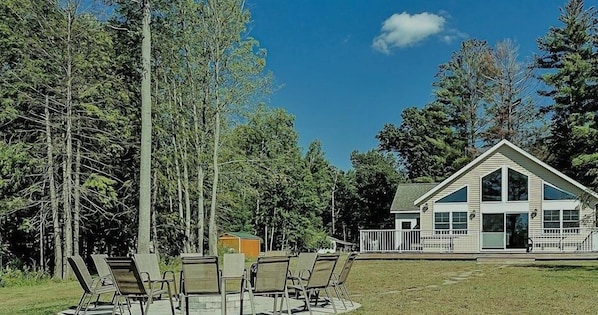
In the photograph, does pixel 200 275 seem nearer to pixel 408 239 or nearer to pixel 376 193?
pixel 408 239

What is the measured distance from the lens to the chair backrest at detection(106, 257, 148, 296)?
6.41m

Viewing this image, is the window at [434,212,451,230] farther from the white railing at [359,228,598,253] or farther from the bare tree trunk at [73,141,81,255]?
the bare tree trunk at [73,141,81,255]

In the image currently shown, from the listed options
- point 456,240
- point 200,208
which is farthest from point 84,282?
point 456,240

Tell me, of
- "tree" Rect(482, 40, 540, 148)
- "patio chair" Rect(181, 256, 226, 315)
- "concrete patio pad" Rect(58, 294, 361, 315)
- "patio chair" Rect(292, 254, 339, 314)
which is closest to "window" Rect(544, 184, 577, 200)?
"tree" Rect(482, 40, 540, 148)

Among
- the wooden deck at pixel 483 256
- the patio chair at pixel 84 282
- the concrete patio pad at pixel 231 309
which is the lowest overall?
the wooden deck at pixel 483 256

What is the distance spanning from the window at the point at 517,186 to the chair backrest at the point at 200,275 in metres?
20.7

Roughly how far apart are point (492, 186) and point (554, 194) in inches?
97.7

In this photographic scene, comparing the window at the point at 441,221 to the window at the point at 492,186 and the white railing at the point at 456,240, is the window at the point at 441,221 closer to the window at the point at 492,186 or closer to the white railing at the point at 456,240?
the white railing at the point at 456,240

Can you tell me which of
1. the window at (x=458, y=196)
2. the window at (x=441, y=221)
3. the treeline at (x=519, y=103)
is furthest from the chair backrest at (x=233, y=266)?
the treeline at (x=519, y=103)

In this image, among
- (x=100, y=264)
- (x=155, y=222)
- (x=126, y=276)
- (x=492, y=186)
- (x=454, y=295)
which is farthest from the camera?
(x=492, y=186)

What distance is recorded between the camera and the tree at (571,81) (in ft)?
99.2

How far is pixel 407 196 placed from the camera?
2870cm

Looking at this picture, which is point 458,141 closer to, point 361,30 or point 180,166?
point 361,30

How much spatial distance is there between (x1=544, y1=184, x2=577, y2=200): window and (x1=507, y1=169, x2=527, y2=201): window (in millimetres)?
821
